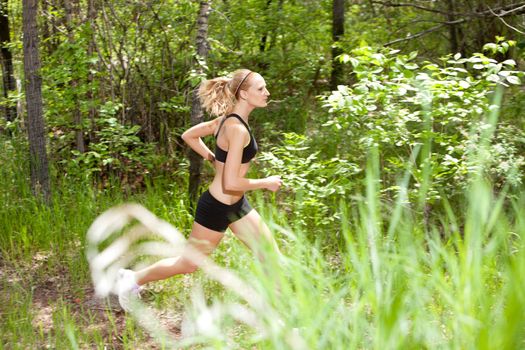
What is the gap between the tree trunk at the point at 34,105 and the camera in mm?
6379

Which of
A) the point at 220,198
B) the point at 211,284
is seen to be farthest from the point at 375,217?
the point at 211,284

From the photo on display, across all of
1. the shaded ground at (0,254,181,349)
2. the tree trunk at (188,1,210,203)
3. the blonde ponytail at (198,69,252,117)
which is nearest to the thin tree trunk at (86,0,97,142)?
the tree trunk at (188,1,210,203)

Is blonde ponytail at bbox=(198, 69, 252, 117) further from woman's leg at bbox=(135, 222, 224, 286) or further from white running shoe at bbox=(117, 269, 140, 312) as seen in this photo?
white running shoe at bbox=(117, 269, 140, 312)

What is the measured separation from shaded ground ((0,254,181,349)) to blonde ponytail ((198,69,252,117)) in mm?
1558

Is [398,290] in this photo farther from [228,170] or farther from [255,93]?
[255,93]

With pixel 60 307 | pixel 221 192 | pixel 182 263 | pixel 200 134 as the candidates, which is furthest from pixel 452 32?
pixel 60 307

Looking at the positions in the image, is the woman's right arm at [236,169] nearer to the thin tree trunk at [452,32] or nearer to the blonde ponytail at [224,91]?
the blonde ponytail at [224,91]

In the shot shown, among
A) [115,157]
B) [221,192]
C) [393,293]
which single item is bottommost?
[115,157]

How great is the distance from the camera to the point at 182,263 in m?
4.41

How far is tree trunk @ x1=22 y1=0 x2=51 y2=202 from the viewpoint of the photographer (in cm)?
638

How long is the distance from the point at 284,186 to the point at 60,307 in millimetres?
2314

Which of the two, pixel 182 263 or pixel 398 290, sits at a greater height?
pixel 398 290

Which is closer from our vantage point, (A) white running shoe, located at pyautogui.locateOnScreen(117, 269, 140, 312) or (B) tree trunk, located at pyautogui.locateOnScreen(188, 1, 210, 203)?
(A) white running shoe, located at pyautogui.locateOnScreen(117, 269, 140, 312)

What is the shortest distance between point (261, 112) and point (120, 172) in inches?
88.8
